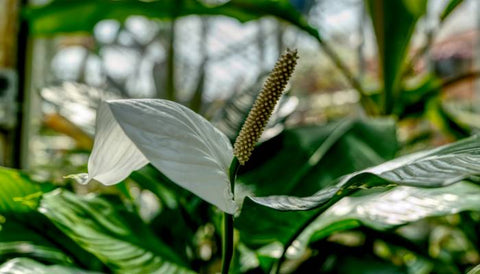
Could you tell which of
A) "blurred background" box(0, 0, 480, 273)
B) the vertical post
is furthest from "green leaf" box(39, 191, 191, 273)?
the vertical post

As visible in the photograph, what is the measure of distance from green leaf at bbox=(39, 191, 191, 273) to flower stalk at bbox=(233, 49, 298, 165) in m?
0.19

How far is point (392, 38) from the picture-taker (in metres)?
1.01

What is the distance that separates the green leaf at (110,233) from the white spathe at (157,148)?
16 cm

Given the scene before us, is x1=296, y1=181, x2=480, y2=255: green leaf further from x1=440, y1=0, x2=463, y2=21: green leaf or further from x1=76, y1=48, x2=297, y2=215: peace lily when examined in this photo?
x1=440, y1=0, x2=463, y2=21: green leaf

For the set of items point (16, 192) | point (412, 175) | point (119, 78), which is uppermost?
point (412, 175)

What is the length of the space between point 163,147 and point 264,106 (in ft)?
0.37

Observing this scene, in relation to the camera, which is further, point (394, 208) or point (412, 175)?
point (394, 208)

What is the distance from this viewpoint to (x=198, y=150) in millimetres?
323

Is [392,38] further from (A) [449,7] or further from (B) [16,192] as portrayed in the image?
(B) [16,192]

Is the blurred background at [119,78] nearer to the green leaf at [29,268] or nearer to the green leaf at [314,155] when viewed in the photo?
the green leaf at [314,155]

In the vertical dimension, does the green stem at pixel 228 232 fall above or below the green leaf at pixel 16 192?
above

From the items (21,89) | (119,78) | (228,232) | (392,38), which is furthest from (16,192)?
Result: (119,78)

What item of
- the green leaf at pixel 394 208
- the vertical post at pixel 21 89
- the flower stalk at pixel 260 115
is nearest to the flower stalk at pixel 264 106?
the flower stalk at pixel 260 115

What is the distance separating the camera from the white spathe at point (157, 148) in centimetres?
29
